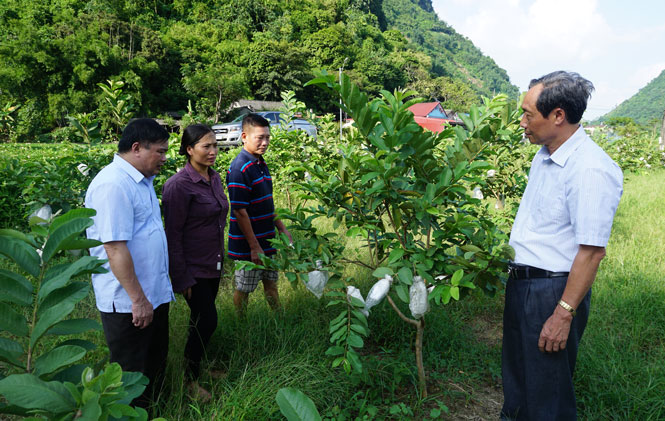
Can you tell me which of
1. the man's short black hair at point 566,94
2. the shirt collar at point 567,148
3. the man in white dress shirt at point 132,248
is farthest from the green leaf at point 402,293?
the man in white dress shirt at point 132,248

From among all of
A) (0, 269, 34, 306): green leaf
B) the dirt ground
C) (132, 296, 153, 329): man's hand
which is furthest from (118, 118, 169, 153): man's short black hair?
the dirt ground

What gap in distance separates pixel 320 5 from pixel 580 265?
207 feet

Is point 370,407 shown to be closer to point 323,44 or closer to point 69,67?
point 69,67

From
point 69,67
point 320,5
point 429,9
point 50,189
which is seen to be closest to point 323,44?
point 320,5

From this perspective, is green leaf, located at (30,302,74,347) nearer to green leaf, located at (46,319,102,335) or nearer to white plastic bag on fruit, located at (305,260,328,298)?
green leaf, located at (46,319,102,335)

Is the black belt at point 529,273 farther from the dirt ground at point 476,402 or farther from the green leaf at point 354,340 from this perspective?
the dirt ground at point 476,402

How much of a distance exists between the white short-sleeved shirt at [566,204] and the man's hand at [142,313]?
67.1 inches

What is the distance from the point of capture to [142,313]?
1888 millimetres

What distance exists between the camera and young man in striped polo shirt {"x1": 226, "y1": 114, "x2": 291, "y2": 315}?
116 inches

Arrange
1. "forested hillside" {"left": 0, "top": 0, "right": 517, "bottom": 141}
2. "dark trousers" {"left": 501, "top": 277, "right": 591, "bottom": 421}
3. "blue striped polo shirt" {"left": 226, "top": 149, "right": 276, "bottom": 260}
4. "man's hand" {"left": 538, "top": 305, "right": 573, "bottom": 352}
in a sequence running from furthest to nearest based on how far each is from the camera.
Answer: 1. "forested hillside" {"left": 0, "top": 0, "right": 517, "bottom": 141}
2. "blue striped polo shirt" {"left": 226, "top": 149, "right": 276, "bottom": 260}
3. "dark trousers" {"left": 501, "top": 277, "right": 591, "bottom": 421}
4. "man's hand" {"left": 538, "top": 305, "right": 573, "bottom": 352}

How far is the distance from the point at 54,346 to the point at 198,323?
1.82 metres

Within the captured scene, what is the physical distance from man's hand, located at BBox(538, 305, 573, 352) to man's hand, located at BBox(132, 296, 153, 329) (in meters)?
1.75

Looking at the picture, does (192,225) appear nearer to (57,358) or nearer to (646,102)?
(57,358)

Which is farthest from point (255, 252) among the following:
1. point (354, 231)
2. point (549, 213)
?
point (549, 213)
